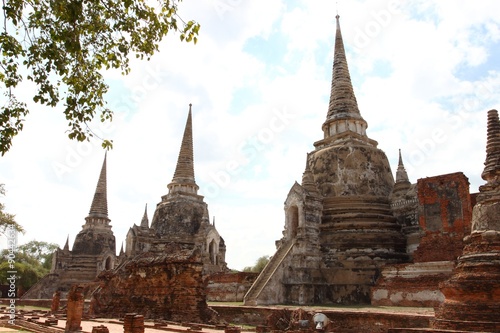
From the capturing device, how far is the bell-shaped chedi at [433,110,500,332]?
9.93m

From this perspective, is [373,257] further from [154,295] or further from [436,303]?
[154,295]

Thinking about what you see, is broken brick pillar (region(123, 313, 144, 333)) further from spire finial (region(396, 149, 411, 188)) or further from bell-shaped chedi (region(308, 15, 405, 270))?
spire finial (region(396, 149, 411, 188))

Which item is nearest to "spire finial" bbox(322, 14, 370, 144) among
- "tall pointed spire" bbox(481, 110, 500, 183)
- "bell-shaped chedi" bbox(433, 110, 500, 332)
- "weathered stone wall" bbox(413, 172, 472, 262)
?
"weathered stone wall" bbox(413, 172, 472, 262)

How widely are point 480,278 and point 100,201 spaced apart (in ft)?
119

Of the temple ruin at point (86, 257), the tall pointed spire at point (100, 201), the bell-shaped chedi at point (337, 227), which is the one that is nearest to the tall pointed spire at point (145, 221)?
the temple ruin at point (86, 257)

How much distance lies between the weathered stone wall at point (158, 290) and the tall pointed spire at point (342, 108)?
1475cm

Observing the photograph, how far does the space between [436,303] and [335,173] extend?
979cm

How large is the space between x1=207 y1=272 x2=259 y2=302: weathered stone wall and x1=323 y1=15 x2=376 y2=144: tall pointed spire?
10.2 m

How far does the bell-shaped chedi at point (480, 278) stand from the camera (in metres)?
9.93

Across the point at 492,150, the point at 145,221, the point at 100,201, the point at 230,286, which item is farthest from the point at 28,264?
the point at 492,150

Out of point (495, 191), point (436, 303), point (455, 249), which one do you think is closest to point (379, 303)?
point (436, 303)

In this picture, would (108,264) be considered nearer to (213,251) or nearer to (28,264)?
(213,251)

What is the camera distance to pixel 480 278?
10.4m

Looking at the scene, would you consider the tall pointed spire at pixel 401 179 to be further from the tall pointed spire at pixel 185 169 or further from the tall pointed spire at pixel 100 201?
the tall pointed spire at pixel 100 201
